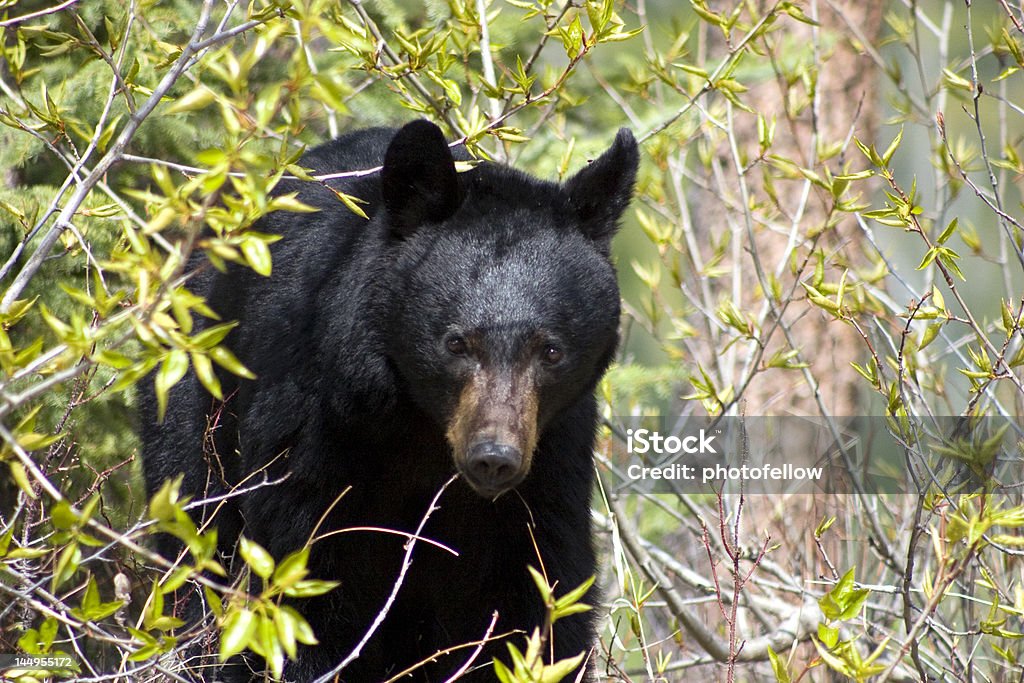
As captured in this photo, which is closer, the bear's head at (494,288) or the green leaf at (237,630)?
the green leaf at (237,630)

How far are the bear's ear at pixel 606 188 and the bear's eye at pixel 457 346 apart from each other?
680 mm

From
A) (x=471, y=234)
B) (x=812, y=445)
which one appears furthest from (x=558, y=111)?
(x=812, y=445)

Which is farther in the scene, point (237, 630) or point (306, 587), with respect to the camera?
point (306, 587)

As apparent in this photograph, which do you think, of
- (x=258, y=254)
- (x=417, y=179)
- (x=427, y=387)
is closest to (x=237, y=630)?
(x=258, y=254)

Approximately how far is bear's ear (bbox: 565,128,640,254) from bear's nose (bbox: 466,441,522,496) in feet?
3.49

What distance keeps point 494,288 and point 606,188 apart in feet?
2.02

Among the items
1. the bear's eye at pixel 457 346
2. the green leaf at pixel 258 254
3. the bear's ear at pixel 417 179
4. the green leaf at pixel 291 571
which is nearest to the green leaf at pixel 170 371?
the green leaf at pixel 258 254

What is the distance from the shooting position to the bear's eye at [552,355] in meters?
3.41

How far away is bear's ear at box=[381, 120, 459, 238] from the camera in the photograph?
339 cm

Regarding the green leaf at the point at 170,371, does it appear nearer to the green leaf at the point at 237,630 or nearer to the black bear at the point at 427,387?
the green leaf at the point at 237,630

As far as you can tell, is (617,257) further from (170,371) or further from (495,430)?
(170,371)

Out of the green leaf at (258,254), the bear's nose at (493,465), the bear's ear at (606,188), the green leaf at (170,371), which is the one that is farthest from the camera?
the bear's ear at (606,188)

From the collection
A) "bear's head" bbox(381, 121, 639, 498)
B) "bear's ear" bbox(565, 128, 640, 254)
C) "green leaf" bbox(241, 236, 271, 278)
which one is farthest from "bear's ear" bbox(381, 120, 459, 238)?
"green leaf" bbox(241, 236, 271, 278)

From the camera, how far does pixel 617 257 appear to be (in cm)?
416
